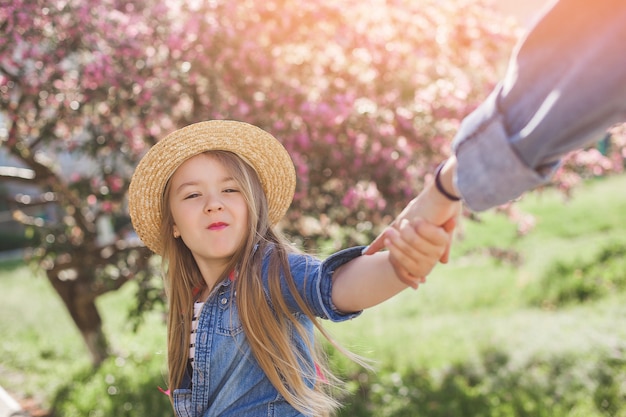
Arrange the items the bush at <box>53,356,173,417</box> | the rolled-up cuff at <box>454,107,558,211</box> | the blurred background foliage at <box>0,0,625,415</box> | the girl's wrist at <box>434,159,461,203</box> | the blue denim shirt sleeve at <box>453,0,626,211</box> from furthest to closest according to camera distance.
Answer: the bush at <box>53,356,173,417</box>, the blurred background foliage at <box>0,0,625,415</box>, the girl's wrist at <box>434,159,461,203</box>, the rolled-up cuff at <box>454,107,558,211</box>, the blue denim shirt sleeve at <box>453,0,626,211</box>

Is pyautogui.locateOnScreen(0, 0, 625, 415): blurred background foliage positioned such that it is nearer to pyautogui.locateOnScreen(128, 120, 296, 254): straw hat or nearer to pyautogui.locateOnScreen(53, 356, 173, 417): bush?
pyautogui.locateOnScreen(53, 356, 173, 417): bush

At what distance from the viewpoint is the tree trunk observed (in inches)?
179

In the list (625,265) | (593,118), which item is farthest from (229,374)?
(625,265)

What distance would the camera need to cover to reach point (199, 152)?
1.92 meters

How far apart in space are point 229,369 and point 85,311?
3221mm

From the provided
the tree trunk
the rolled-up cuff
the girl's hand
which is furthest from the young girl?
the tree trunk

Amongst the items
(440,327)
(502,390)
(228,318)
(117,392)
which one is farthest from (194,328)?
(440,327)

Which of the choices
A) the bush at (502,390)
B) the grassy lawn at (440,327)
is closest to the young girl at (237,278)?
the grassy lawn at (440,327)

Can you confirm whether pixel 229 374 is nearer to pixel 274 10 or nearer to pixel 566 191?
pixel 274 10

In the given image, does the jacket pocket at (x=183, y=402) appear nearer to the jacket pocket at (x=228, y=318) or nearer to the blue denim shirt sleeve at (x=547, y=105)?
the jacket pocket at (x=228, y=318)

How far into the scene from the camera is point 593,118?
2.94 feet

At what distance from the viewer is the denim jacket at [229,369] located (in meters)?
1.70

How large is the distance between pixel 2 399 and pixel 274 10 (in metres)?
2.57

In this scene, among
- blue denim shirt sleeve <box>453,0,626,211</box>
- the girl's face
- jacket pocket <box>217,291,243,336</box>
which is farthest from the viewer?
the girl's face
